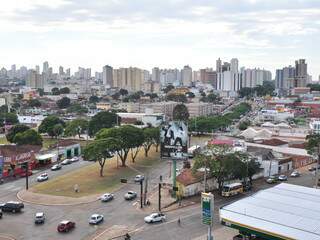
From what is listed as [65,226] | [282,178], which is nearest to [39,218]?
[65,226]

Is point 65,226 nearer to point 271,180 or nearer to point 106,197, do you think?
point 106,197

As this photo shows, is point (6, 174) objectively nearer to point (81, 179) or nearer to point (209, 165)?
point (81, 179)

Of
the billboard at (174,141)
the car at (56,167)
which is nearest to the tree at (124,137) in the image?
the car at (56,167)

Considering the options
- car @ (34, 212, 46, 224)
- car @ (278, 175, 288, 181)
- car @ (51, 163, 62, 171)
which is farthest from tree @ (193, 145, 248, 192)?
car @ (51, 163, 62, 171)

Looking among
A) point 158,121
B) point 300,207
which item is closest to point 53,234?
point 300,207

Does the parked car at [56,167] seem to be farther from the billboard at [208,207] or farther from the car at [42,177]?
the billboard at [208,207]

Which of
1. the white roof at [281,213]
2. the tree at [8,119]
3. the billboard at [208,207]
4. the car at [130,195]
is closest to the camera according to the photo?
the billboard at [208,207]

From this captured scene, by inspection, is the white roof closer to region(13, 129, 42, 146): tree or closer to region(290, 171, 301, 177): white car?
region(290, 171, 301, 177): white car
